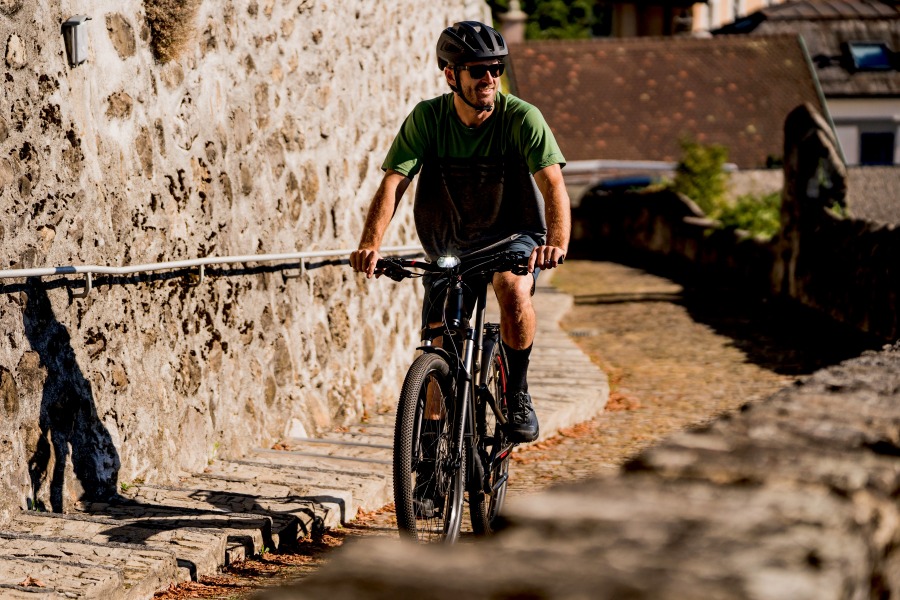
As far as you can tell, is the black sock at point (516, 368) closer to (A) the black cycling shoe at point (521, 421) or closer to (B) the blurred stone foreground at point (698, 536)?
(A) the black cycling shoe at point (521, 421)

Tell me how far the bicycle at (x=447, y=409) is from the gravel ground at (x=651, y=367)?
0.55 m

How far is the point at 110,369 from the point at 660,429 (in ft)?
11.8

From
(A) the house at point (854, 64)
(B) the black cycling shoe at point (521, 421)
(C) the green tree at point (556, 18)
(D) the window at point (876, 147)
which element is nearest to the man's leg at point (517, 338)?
(B) the black cycling shoe at point (521, 421)

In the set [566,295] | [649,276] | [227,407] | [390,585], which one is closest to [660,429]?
[227,407]

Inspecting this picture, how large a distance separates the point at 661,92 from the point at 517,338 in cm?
3806

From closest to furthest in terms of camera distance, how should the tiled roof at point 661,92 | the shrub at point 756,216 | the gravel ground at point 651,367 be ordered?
the gravel ground at point 651,367, the shrub at point 756,216, the tiled roof at point 661,92

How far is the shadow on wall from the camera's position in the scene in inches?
178

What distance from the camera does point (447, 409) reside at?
427 cm

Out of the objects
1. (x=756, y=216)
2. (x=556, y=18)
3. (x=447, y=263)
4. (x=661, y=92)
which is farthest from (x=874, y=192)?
(x=556, y=18)

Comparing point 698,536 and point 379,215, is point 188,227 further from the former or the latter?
point 698,536

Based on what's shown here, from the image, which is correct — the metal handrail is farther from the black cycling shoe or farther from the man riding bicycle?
the black cycling shoe

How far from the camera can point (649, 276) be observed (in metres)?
19.8

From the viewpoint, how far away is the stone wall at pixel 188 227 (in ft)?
14.9

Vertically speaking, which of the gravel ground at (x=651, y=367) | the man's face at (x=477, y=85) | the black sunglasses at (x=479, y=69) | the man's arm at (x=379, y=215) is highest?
the black sunglasses at (x=479, y=69)
